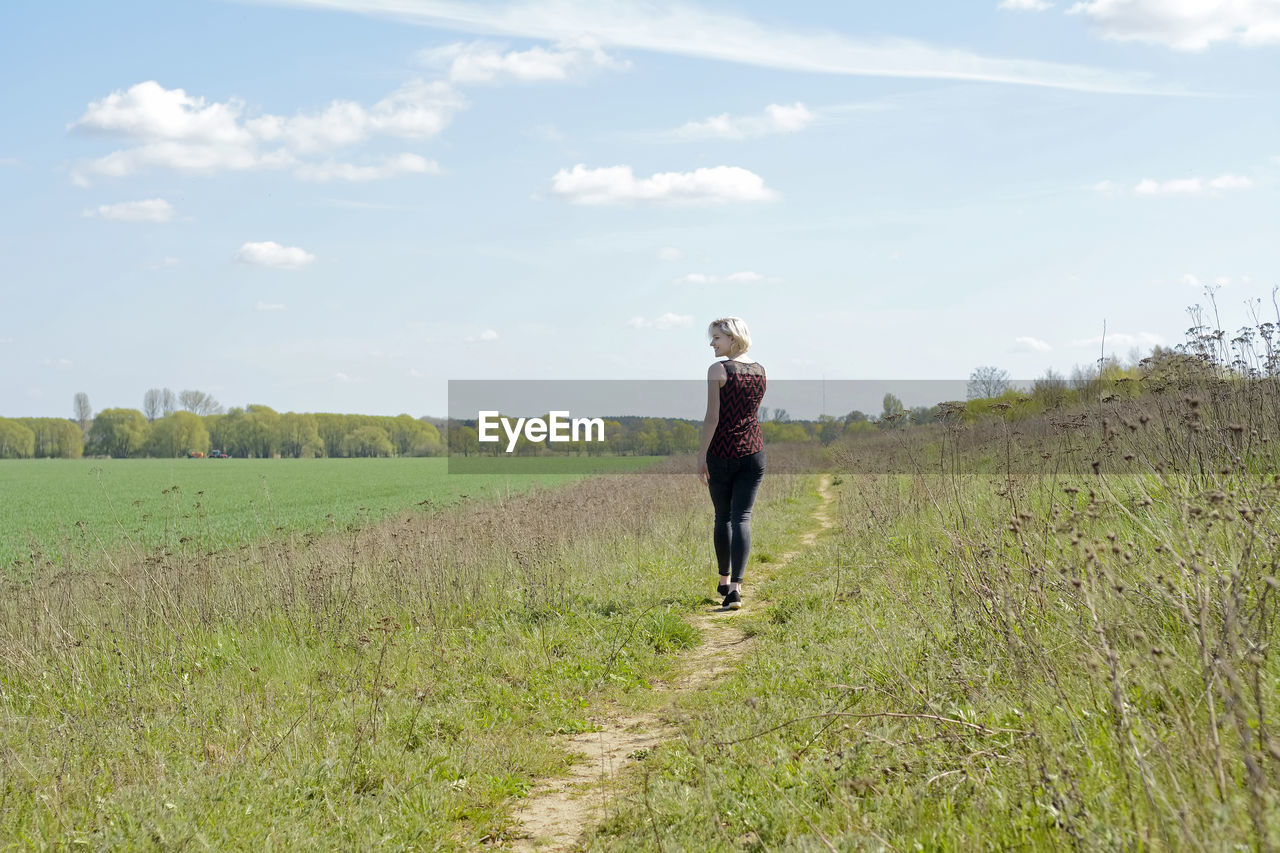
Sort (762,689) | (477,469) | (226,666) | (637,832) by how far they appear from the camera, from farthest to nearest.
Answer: (477,469) < (226,666) < (762,689) < (637,832)

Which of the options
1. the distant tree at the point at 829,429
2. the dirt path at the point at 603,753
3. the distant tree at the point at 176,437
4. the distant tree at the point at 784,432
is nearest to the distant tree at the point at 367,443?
the distant tree at the point at 176,437

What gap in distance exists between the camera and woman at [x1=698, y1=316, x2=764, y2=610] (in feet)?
25.9

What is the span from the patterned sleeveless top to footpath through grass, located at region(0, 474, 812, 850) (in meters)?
1.55

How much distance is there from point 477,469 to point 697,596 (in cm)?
5167

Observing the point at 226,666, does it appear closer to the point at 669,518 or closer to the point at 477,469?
the point at 669,518

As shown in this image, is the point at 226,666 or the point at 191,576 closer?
the point at 226,666

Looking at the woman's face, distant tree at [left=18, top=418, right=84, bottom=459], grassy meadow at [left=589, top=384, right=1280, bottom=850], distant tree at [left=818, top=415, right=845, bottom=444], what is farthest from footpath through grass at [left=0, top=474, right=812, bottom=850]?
distant tree at [left=18, top=418, right=84, bottom=459]

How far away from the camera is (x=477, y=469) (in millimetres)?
58906

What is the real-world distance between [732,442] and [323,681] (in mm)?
3989

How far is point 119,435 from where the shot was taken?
12738 centimetres

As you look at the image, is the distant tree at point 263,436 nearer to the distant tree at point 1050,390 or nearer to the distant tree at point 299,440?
the distant tree at point 299,440

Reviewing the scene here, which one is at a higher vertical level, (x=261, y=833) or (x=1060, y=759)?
(x=1060, y=759)

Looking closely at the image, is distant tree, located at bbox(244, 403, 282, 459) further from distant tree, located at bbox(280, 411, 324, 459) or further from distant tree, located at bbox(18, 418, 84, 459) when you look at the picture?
distant tree, located at bbox(18, 418, 84, 459)

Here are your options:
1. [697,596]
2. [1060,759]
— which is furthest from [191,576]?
[1060,759]
